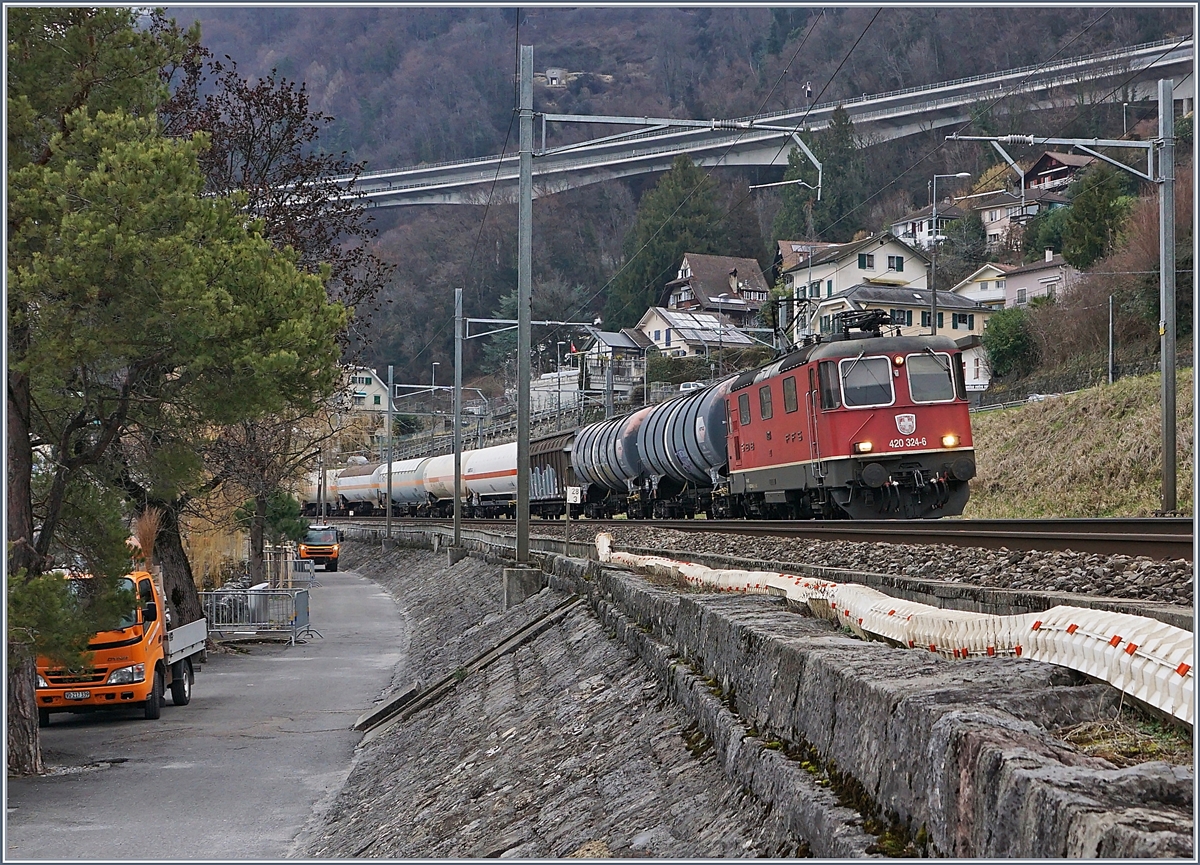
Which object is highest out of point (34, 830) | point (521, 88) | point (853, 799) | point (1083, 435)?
point (521, 88)

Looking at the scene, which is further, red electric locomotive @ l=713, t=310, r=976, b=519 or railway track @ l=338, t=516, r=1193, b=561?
red electric locomotive @ l=713, t=310, r=976, b=519

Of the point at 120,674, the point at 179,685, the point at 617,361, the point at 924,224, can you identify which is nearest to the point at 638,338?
the point at 617,361

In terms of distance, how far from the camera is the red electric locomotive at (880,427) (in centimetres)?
2069

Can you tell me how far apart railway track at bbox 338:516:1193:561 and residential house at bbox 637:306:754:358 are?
6640cm

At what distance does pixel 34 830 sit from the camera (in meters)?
12.5

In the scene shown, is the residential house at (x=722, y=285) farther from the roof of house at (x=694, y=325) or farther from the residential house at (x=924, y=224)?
the residential house at (x=924, y=224)

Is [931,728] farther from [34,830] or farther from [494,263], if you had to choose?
[494,263]

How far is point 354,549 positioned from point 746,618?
208ft

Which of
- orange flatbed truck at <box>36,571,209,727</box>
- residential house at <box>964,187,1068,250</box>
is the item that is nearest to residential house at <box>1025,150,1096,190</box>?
residential house at <box>964,187,1068,250</box>

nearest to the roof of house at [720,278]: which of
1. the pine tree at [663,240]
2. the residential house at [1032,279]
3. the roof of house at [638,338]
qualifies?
the pine tree at [663,240]

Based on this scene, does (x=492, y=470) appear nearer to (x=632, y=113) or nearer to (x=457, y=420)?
(x=457, y=420)

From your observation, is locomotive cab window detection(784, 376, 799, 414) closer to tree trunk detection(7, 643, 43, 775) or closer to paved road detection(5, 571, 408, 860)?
paved road detection(5, 571, 408, 860)

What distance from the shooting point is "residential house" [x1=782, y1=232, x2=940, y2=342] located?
86625 millimetres

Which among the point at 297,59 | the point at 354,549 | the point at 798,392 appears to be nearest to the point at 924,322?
the point at 354,549
